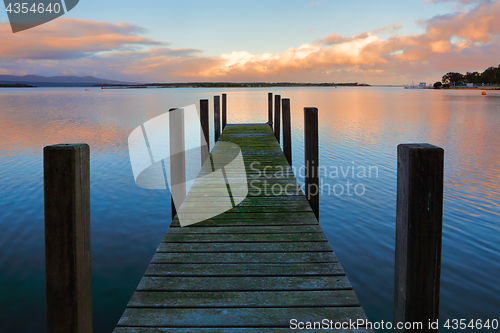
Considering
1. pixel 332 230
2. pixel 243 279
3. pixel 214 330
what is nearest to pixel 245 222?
pixel 243 279

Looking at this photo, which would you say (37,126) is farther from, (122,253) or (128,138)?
(122,253)

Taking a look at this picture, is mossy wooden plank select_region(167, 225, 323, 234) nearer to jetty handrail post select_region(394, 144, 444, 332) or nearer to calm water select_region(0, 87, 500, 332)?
calm water select_region(0, 87, 500, 332)

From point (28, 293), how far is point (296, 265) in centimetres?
378

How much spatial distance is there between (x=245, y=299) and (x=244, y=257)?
70 centimetres

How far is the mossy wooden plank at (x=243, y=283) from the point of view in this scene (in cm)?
282

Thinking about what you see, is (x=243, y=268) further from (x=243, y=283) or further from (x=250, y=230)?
(x=250, y=230)

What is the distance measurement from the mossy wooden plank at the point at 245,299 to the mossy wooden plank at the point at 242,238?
3.29ft

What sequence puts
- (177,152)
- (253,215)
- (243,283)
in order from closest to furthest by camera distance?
(243,283)
(253,215)
(177,152)

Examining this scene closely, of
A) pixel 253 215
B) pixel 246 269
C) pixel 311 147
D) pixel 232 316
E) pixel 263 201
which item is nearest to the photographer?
pixel 232 316

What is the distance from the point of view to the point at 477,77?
153375mm

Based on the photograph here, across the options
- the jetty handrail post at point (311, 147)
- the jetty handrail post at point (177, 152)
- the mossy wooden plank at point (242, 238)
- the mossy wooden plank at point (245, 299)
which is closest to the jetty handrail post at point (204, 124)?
the jetty handrail post at point (177, 152)

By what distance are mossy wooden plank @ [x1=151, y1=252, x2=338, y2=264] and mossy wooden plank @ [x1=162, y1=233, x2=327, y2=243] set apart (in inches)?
12.2

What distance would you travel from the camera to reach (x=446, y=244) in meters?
6.08

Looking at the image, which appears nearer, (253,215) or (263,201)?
(253,215)
